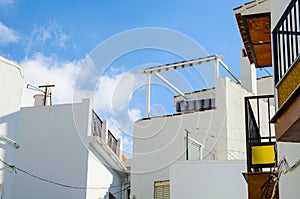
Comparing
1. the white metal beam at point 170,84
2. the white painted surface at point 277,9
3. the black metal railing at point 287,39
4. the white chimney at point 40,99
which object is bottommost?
the black metal railing at point 287,39

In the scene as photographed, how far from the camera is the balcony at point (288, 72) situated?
5.18 meters

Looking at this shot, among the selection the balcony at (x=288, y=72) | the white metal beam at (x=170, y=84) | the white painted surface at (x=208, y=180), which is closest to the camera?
the balcony at (x=288, y=72)

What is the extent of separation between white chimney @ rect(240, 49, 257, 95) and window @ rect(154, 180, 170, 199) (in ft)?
16.4

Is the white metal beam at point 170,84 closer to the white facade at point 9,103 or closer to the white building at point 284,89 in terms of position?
the white facade at point 9,103

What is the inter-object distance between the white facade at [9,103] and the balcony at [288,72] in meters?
8.00

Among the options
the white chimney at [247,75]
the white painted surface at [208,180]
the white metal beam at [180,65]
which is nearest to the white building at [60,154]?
the white metal beam at [180,65]

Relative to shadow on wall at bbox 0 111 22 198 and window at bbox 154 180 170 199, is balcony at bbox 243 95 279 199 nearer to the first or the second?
shadow on wall at bbox 0 111 22 198

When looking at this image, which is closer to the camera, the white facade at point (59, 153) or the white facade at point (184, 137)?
the white facade at point (184, 137)

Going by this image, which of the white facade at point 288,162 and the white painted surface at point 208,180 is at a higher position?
the white painted surface at point 208,180

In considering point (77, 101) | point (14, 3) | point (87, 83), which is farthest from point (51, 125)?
point (14, 3)

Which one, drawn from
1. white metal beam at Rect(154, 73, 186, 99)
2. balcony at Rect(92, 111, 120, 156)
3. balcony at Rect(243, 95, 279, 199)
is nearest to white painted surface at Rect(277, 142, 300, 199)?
balcony at Rect(243, 95, 279, 199)

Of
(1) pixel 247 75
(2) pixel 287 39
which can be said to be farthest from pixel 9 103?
(1) pixel 247 75

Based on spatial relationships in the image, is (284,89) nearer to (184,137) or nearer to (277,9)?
(277,9)

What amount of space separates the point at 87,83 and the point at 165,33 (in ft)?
9.78
